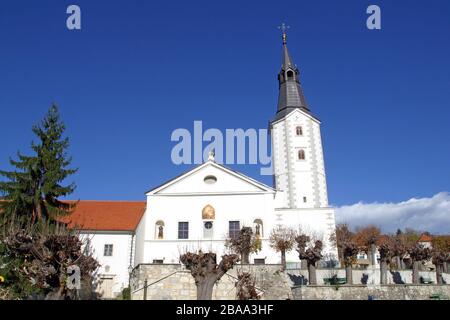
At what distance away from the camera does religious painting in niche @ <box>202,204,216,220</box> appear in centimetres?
3831

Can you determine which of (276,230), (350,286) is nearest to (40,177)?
(276,230)

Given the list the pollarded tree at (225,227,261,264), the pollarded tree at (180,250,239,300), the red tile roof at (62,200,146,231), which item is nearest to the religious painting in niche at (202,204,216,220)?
the pollarded tree at (225,227,261,264)

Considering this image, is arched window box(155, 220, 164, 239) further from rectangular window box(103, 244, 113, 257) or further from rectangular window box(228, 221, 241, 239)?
rectangular window box(228, 221, 241, 239)

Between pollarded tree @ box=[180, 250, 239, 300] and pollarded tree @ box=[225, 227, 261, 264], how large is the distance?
12509 millimetres

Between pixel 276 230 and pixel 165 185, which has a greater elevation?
pixel 165 185

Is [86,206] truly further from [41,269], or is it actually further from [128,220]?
[41,269]

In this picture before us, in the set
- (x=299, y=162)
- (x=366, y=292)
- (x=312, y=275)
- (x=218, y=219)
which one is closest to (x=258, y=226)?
(x=218, y=219)

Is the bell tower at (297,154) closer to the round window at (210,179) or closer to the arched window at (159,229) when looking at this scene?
the round window at (210,179)

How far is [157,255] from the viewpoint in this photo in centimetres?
3697

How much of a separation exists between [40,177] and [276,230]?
69.3 feet

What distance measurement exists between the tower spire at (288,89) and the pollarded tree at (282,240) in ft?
51.0

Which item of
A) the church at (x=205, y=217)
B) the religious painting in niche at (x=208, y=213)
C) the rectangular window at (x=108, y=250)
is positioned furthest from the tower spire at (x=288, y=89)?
the rectangular window at (x=108, y=250)

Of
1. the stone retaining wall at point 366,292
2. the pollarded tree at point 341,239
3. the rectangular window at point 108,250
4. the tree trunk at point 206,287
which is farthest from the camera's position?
the rectangular window at point 108,250

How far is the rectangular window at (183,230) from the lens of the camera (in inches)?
1495
